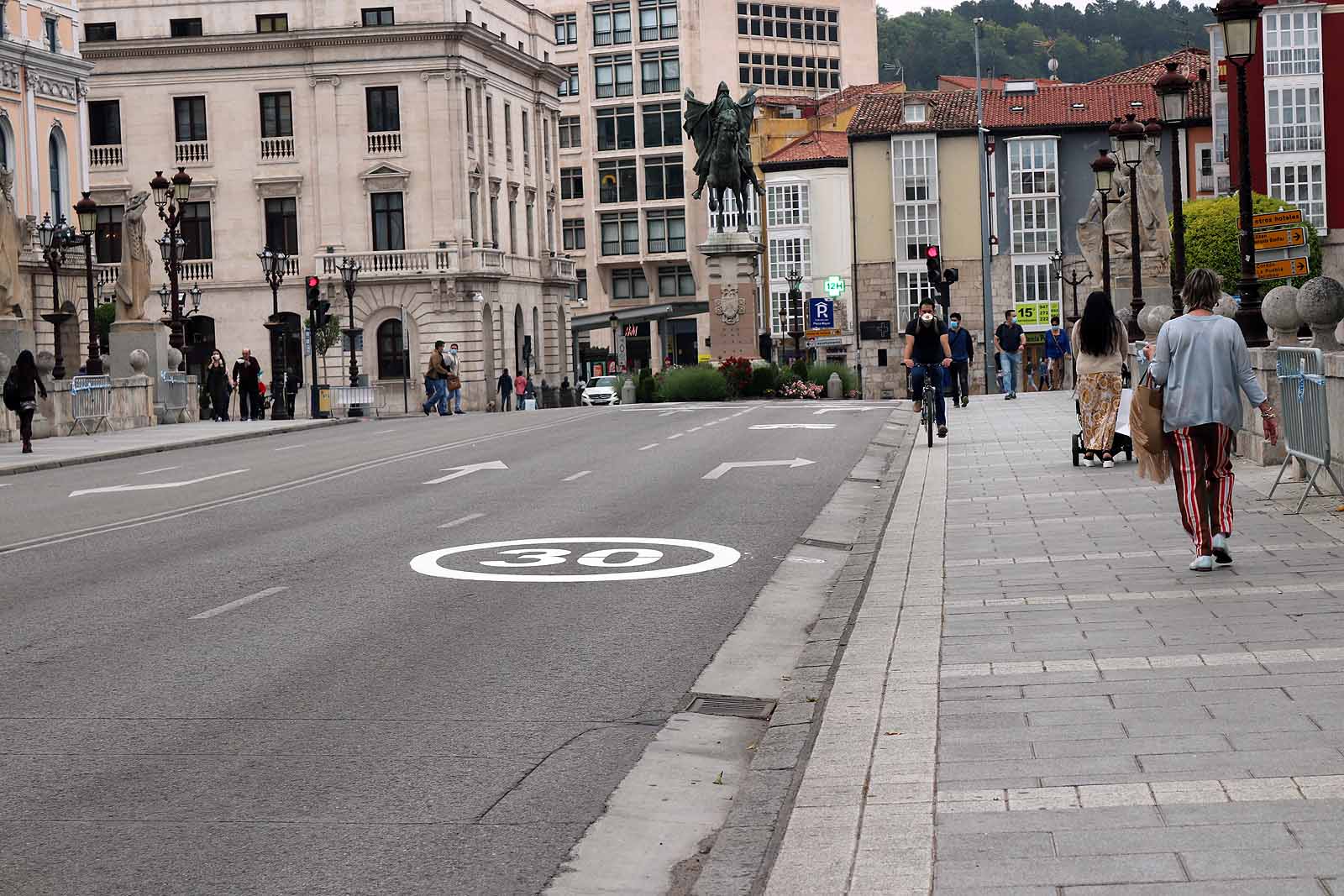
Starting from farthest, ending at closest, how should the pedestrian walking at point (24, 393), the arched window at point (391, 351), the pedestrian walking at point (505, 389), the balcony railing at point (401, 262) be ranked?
the arched window at point (391, 351) → the balcony railing at point (401, 262) → the pedestrian walking at point (505, 389) → the pedestrian walking at point (24, 393)

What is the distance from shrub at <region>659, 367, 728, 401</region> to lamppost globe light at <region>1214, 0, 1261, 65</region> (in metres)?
34.6

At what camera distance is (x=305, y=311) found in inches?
2995

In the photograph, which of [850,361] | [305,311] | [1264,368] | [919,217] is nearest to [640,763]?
[1264,368]

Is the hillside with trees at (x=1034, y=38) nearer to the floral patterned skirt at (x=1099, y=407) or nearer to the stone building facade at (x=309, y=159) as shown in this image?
the stone building facade at (x=309, y=159)

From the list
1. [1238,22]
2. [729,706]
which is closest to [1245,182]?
[1238,22]

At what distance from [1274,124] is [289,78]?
40093mm

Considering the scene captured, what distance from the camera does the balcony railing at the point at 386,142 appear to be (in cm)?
7731

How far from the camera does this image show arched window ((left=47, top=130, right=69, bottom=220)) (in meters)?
64.1

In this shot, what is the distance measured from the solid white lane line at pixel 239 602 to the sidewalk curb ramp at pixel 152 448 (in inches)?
665

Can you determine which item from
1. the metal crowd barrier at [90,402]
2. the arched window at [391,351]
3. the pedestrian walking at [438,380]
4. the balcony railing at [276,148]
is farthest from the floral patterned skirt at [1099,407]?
the balcony railing at [276,148]

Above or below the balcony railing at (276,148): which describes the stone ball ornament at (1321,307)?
below

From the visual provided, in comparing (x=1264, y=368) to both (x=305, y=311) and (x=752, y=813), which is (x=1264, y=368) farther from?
(x=305, y=311)

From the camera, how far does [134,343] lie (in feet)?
148

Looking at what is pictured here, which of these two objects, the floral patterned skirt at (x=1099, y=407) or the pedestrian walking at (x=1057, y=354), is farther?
the pedestrian walking at (x=1057, y=354)
